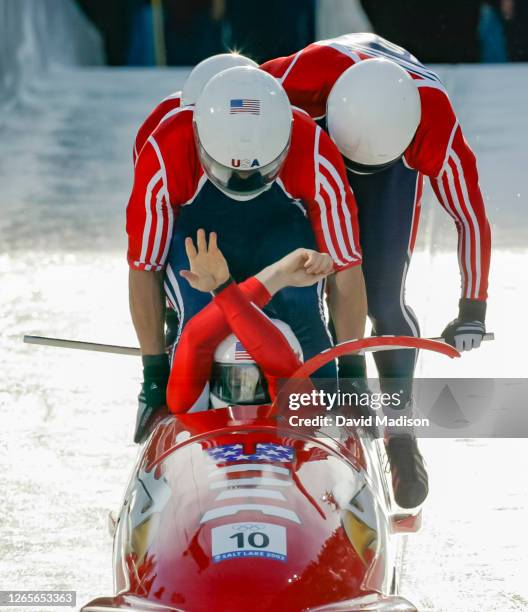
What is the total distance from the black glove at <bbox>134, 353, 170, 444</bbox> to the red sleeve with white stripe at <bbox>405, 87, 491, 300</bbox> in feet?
3.55

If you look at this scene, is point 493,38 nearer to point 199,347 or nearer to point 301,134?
point 301,134

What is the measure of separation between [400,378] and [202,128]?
1.35 m

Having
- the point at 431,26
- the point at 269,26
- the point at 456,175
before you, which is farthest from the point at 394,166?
the point at 431,26

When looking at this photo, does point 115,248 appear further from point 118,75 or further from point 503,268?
point 118,75

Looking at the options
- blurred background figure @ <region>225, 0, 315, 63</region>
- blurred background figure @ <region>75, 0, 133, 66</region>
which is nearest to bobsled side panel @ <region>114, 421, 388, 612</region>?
blurred background figure @ <region>225, 0, 315, 63</region>

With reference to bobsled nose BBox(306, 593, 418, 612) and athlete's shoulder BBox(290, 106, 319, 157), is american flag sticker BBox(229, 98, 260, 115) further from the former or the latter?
bobsled nose BBox(306, 593, 418, 612)

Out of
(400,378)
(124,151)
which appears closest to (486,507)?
(400,378)

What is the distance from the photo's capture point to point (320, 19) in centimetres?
1200

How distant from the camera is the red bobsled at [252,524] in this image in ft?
8.02

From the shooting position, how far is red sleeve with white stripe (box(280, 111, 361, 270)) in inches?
133

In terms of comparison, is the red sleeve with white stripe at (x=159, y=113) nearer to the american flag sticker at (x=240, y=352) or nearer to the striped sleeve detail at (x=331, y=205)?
the striped sleeve detail at (x=331, y=205)

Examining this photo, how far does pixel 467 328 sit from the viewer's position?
3883 mm

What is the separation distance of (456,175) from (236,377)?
3.92 ft

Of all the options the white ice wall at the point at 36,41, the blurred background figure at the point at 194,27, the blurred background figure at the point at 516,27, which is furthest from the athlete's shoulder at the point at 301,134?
the blurred background figure at the point at 516,27
